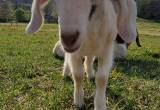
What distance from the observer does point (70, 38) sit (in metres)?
4.52

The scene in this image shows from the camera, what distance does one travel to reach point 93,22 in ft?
18.3

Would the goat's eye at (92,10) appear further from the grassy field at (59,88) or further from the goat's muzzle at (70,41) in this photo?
the grassy field at (59,88)

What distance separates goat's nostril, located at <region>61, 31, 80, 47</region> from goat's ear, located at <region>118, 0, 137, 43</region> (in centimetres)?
163

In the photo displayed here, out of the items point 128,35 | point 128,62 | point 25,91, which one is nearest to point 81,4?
point 128,35

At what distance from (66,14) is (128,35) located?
1837 mm

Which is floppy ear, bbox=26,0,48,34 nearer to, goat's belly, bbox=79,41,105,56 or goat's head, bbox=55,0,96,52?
goat's belly, bbox=79,41,105,56

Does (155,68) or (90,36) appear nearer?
(90,36)

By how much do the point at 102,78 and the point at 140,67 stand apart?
153 inches

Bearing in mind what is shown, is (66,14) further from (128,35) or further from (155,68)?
(155,68)

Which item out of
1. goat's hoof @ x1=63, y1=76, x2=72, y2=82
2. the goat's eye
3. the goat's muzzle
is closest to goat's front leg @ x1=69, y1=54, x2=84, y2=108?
the goat's eye

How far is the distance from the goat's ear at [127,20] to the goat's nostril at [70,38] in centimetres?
163

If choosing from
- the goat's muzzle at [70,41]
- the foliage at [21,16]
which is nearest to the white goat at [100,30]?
the goat's muzzle at [70,41]

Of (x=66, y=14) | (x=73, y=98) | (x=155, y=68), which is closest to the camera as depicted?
(x=66, y=14)

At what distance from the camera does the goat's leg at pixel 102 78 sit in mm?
6238
